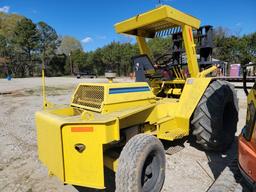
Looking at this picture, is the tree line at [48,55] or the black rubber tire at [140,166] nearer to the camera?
the black rubber tire at [140,166]

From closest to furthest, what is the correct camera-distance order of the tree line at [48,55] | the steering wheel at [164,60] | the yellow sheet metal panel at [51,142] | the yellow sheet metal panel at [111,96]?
the yellow sheet metal panel at [51,142] < the yellow sheet metal panel at [111,96] < the steering wheel at [164,60] < the tree line at [48,55]

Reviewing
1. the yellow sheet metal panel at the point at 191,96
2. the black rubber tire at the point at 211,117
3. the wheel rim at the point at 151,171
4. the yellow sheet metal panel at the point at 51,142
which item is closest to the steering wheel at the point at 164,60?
the yellow sheet metal panel at the point at 191,96

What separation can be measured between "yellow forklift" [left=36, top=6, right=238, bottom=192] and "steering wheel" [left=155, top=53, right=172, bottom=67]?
39 mm

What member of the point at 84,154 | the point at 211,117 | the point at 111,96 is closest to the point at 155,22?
the point at 111,96

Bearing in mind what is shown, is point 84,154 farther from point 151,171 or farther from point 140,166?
point 151,171

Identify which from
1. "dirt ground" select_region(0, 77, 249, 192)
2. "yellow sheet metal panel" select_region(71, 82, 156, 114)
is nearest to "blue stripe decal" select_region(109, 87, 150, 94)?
"yellow sheet metal panel" select_region(71, 82, 156, 114)

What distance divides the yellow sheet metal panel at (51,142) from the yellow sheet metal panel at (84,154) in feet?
0.27

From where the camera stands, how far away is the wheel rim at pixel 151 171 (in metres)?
2.90

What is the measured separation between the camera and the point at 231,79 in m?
15.5

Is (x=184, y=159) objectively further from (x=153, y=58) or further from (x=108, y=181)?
(x=153, y=58)

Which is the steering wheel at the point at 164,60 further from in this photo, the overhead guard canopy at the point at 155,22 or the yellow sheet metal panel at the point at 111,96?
the yellow sheet metal panel at the point at 111,96

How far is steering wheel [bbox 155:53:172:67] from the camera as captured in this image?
4836 mm

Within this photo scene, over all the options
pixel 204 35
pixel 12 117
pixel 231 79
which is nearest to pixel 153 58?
pixel 204 35

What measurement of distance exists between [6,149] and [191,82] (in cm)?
368
